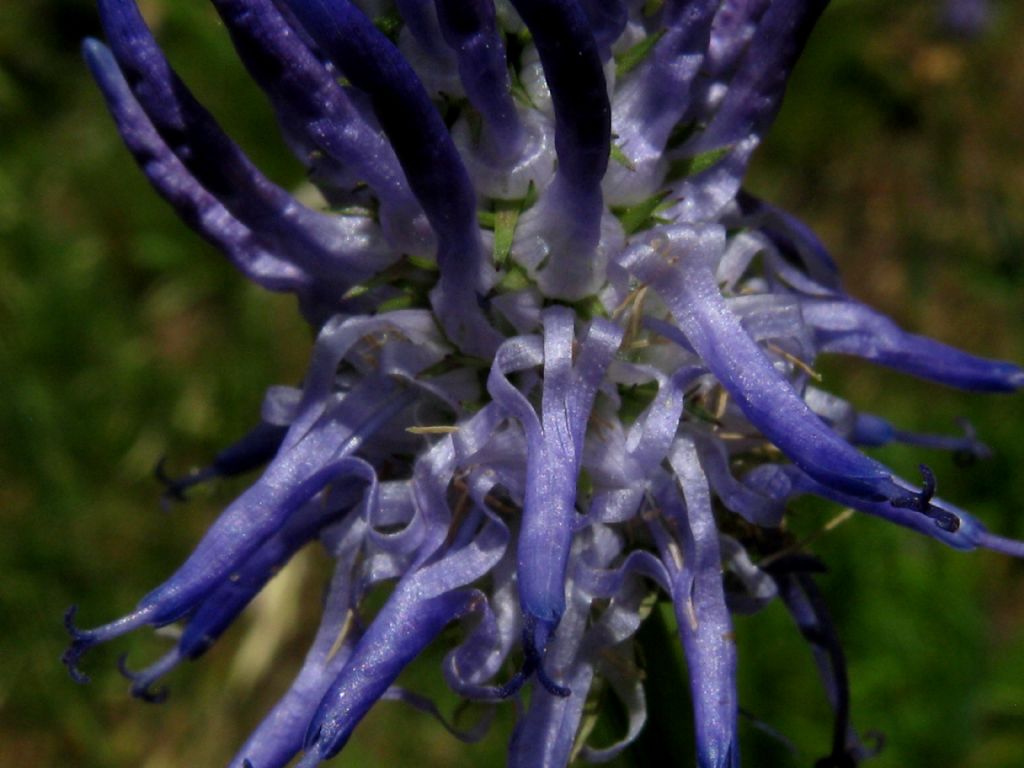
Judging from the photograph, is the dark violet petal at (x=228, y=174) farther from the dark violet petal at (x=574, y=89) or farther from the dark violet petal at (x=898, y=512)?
the dark violet petal at (x=898, y=512)

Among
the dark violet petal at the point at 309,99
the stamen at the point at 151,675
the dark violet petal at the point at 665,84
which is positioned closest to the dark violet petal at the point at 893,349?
the dark violet petal at the point at 665,84

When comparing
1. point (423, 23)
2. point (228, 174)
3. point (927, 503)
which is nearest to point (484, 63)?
point (423, 23)

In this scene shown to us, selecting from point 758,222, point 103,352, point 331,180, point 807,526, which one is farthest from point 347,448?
point 103,352

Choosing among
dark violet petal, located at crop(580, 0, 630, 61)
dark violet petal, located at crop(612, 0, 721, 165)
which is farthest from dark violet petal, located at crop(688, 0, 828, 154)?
dark violet petal, located at crop(580, 0, 630, 61)

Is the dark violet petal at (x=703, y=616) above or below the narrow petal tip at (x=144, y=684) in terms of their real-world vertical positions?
above

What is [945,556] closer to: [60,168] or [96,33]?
[60,168]

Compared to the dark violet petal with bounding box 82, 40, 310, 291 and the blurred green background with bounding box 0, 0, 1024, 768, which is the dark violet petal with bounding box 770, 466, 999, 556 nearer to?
the dark violet petal with bounding box 82, 40, 310, 291
